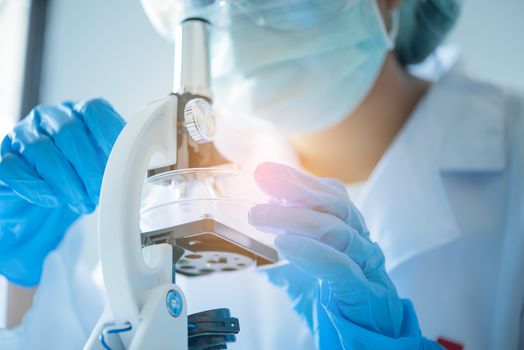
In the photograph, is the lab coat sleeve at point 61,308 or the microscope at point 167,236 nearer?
the microscope at point 167,236

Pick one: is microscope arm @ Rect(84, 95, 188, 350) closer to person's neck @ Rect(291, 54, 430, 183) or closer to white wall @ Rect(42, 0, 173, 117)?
A: white wall @ Rect(42, 0, 173, 117)

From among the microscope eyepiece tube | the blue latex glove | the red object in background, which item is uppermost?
the microscope eyepiece tube

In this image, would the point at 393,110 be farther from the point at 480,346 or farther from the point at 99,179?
the point at 99,179

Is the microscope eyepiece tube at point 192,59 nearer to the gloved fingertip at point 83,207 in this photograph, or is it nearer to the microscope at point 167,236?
the microscope at point 167,236

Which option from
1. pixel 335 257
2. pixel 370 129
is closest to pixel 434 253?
pixel 370 129

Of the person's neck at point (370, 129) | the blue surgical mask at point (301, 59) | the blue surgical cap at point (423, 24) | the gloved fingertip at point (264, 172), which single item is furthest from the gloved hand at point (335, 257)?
the blue surgical cap at point (423, 24)

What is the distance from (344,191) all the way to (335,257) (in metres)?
0.14

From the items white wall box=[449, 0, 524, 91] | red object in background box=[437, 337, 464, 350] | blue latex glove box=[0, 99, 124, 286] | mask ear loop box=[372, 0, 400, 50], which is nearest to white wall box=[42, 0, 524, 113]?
white wall box=[449, 0, 524, 91]

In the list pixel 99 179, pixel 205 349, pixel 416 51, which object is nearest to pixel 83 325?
pixel 99 179

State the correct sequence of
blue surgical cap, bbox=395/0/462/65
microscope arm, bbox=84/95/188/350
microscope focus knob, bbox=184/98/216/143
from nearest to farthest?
microscope arm, bbox=84/95/188/350, microscope focus knob, bbox=184/98/216/143, blue surgical cap, bbox=395/0/462/65

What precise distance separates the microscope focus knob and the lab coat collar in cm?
54

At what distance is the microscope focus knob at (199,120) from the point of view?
1.77ft

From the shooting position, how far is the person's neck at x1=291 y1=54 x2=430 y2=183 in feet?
4.01

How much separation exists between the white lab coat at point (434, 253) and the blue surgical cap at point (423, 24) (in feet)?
0.67
